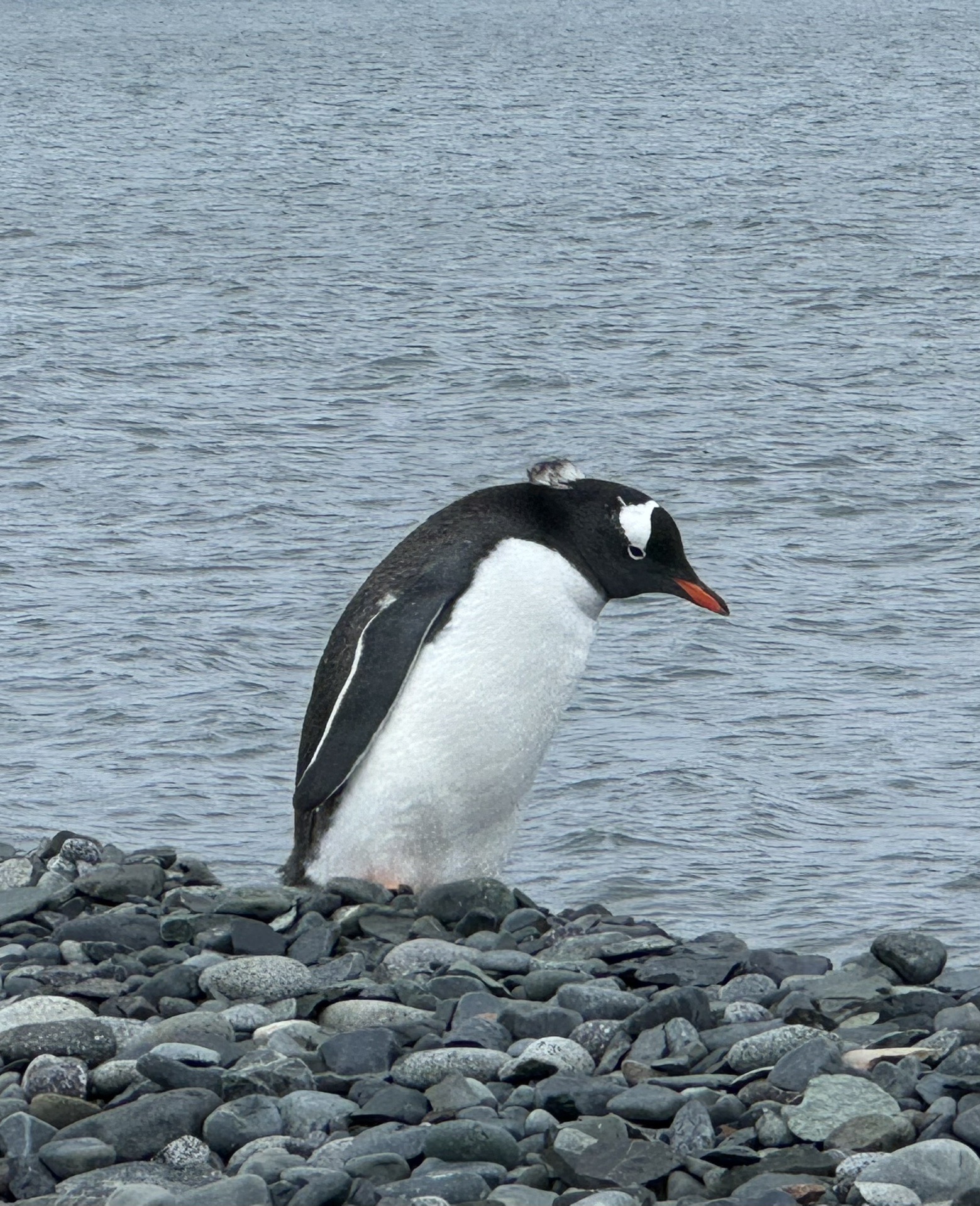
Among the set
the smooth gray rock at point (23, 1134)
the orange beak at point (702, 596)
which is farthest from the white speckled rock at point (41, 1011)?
the orange beak at point (702, 596)

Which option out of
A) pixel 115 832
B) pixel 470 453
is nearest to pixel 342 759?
pixel 115 832

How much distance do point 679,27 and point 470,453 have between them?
31.8 metres

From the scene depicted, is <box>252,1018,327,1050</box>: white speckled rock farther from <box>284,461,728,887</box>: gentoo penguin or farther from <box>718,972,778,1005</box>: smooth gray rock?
<box>284,461,728,887</box>: gentoo penguin

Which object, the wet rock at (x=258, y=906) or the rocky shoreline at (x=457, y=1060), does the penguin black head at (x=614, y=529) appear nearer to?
the rocky shoreline at (x=457, y=1060)

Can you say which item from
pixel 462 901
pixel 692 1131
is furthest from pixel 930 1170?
pixel 462 901

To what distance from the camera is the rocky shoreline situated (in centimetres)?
336

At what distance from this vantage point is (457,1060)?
3799 mm

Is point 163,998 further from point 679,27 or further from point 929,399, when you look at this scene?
point 679,27

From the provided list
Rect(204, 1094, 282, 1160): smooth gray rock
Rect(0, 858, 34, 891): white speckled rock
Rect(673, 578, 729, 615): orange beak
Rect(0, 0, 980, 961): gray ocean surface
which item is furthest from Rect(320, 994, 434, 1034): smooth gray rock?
Rect(0, 0, 980, 961): gray ocean surface

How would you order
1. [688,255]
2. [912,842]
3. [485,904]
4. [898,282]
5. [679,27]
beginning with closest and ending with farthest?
[485,904] < [912,842] < [898,282] < [688,255] < [679,27]

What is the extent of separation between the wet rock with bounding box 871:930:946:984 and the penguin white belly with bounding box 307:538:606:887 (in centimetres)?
111

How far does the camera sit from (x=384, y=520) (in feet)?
33.5

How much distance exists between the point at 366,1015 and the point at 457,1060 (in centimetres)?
39

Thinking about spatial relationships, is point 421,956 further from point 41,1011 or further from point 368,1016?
point 41,1011
